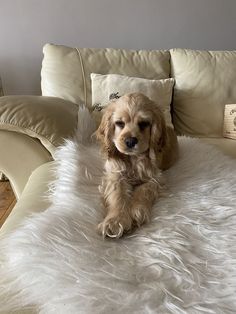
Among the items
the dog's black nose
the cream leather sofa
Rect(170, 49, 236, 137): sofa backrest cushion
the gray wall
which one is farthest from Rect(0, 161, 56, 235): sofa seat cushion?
the gray wall

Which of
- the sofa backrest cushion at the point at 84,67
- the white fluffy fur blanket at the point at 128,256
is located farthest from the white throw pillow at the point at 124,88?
the white fluffy fur blanket at the point at 128,256

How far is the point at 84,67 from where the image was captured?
202 cm

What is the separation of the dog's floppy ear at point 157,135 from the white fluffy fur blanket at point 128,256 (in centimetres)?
14

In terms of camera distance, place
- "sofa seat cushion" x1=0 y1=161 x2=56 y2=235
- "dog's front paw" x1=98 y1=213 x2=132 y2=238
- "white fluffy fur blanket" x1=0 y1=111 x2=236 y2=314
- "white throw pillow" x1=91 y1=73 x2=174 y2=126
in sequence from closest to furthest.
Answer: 1. "white fluffy fur blanket" x1=0 y1=111 x2=236 y2=314
2. "dog's front paw" x1=98 y1=213 x2=132 y2=238
3. "sofa seat cushion" x1=0 y1=161 x2=56 y2=235
4. "white throw pillow" x1=91 y1=73 x2=174 y2=126

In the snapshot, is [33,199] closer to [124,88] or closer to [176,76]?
[124,88]

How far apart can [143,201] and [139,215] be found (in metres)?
0.10

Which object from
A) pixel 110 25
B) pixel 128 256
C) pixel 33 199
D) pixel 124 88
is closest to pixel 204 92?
pixel 124 88

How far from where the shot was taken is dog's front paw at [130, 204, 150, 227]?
3.52ft

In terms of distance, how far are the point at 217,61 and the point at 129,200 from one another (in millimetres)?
1222

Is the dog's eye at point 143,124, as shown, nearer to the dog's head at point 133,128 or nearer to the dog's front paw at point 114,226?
the dog's head at point 133,128

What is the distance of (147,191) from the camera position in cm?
123

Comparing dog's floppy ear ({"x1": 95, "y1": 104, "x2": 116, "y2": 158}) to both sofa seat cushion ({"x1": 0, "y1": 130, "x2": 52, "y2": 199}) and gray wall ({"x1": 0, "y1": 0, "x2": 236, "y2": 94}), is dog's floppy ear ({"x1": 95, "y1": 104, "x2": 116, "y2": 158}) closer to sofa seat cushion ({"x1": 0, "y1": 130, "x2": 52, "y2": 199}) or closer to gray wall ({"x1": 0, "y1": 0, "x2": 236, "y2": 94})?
sofa seat cushion ({"x1": 0, "y1": 130, "x2": 52, "y2": 199})

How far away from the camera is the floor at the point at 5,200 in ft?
6.74

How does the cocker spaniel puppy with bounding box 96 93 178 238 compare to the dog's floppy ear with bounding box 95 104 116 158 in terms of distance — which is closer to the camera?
the cocker spaniel puppy with bounding box 96 93 178 238
